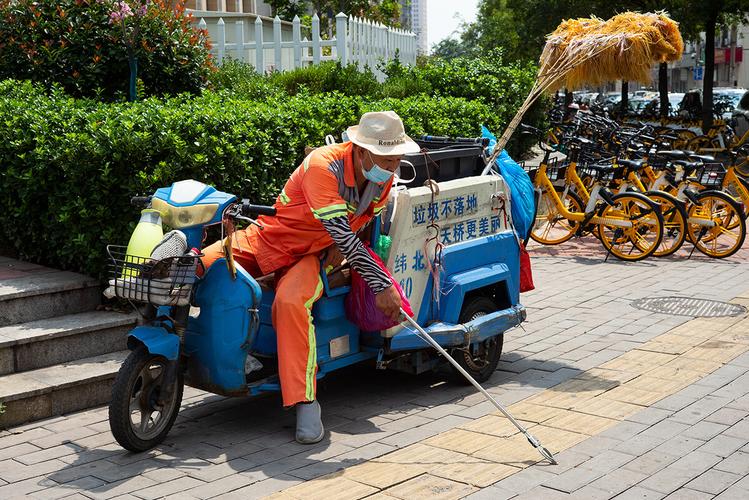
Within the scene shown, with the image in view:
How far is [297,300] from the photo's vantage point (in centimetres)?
516

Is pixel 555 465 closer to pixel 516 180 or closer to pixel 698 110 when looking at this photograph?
pixel 516 180

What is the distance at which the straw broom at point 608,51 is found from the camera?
7355mm

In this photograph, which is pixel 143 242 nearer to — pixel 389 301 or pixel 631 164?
pixel 389 301

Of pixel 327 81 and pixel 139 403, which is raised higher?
pixel 327 81

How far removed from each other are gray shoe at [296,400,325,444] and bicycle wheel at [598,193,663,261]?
20.8 feet

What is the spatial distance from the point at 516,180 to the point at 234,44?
28.7 ft

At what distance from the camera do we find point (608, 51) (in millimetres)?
7398

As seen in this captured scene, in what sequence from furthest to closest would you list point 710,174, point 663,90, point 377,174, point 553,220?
point 663,90 < point 553,220 < point 710,174 < point 377,174

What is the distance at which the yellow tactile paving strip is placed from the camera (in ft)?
15.3

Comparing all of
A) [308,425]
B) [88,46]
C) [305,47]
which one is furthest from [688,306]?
[305,47]

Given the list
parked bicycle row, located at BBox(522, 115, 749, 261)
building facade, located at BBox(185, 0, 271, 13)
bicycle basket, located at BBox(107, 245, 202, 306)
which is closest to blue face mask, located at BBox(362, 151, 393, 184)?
bicycle basket, located at BBox(107, 245, 202, 306)

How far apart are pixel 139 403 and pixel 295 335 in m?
0.88

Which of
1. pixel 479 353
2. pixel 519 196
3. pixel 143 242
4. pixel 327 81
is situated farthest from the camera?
pixel 327 81

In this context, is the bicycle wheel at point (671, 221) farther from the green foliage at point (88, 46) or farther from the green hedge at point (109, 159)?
the green foliage at point (88, 46)
